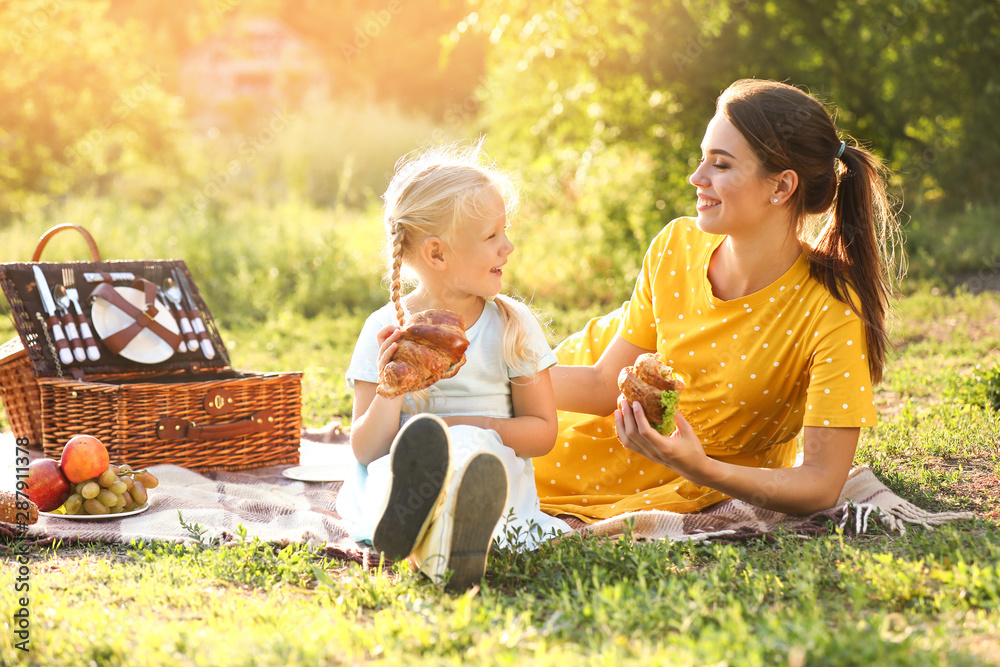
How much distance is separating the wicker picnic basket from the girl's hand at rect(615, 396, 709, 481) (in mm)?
2239

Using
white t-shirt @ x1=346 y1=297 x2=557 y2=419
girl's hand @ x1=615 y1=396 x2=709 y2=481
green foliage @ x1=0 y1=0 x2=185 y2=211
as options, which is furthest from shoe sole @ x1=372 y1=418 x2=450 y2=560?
green foliage @ x1=0 y1=0 x2=185 y2=211

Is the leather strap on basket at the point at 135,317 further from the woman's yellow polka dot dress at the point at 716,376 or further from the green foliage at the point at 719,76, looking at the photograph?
the green foliage at the point at 719,76

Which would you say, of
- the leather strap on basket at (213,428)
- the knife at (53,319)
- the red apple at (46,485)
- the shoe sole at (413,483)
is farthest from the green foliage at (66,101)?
the shoe sole at (413,483)

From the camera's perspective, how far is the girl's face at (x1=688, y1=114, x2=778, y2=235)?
3.26 metres

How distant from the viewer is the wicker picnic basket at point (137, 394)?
14.0ft

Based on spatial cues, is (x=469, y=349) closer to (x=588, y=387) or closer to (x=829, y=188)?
(x=588, y=387)

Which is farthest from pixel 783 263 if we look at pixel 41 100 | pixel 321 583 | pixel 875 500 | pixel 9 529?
pixel 41 100

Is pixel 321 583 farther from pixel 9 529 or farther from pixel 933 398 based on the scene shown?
pixel 933 398

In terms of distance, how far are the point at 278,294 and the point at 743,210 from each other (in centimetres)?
729

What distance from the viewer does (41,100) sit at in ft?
52.1

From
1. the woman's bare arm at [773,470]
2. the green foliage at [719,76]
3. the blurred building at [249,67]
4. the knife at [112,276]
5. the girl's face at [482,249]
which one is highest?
the blurred building at [249,67]

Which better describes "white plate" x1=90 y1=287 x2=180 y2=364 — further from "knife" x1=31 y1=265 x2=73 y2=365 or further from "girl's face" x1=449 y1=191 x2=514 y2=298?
"girl's face" x1=449 y1=191 x2=514 y2=298

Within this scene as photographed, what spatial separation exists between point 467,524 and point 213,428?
2325 millimetres

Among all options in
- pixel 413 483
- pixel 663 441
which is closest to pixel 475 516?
pixel 413 483
